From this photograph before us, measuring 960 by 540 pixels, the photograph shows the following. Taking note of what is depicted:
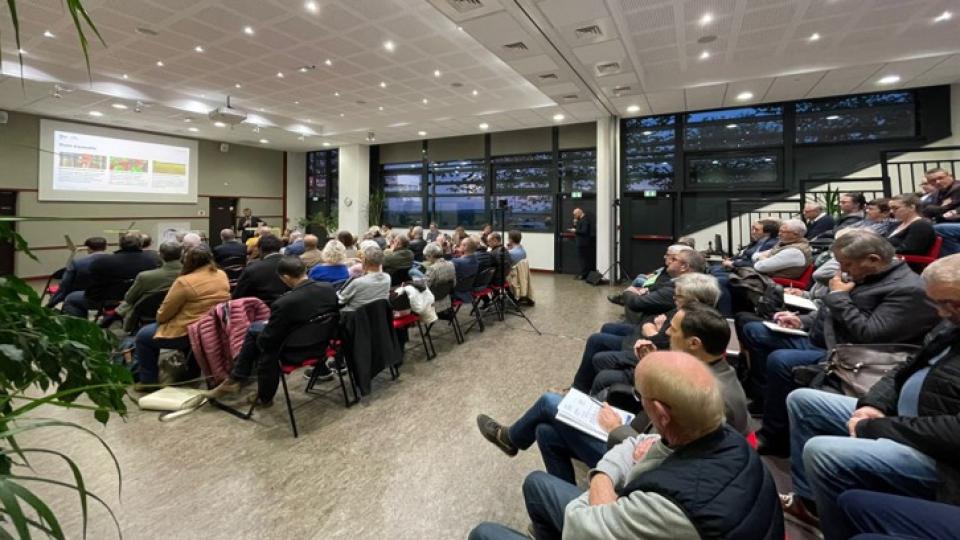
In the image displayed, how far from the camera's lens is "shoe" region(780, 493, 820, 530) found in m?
1.85

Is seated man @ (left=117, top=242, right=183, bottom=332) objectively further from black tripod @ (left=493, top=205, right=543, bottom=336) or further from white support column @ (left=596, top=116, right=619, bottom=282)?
white support column @ (left=596, top=116, right=619, bottom=282)

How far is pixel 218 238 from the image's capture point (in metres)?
11.7

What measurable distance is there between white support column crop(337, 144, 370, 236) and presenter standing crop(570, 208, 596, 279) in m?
6.10

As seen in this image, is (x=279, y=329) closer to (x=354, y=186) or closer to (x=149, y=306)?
(x=149, y=306)

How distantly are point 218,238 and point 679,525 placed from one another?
1330cm

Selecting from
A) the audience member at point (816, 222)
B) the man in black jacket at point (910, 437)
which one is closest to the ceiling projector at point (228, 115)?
the audience member at point (816, 222)

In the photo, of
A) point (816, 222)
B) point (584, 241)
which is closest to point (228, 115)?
point (584, 241)

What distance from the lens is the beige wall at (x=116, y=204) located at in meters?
8.37

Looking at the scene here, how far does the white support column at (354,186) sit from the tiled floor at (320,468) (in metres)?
9.08

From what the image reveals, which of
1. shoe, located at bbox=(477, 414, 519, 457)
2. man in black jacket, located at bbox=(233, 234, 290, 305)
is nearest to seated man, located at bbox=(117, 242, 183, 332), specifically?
man in black jacket, located at bbox=(233, 234, 290, 305)

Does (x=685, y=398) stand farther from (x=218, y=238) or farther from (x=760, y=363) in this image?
(x=218, y=238)

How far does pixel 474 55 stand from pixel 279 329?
4.64 meters

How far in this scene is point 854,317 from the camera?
205 cm

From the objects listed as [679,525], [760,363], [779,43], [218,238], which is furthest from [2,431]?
[218,238]
